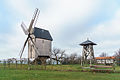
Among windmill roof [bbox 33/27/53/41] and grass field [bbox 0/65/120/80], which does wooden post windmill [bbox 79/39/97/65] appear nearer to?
windmill roof [bbox 33/27/53/41]

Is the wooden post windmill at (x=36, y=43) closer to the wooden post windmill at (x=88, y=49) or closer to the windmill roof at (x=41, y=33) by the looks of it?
the windmill roof at (x=41, y=33)

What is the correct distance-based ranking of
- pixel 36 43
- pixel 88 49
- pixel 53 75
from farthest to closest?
pixel 36 43 → pixel 88 49 → pixel 53 75

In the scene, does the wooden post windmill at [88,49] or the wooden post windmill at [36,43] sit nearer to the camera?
the wooden post windmill at [88,49]

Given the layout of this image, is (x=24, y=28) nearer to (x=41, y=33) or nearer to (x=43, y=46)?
(x=41, y=33)

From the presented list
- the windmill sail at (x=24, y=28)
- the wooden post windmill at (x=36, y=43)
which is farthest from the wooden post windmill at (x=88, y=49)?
the windmill sail at (x=24, y=28)

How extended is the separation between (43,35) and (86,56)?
426 inches

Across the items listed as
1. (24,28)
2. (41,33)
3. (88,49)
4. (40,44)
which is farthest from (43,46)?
(88,49)

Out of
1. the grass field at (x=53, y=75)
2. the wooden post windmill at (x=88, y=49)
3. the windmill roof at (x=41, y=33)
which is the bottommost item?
the grass field at (x=53, y=75)

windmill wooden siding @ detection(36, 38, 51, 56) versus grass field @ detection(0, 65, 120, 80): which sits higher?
windmill wooden siding @ detection(36, 38, 51, 56)

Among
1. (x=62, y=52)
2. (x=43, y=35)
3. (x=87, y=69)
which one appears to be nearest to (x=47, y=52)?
(x=43, y=35)

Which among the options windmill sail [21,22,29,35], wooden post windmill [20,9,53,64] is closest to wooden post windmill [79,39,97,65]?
wooden post windmill [20,9,53,64]

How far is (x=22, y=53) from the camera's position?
2775cm

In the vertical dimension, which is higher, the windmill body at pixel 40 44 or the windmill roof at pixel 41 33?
the windmill roof at pixel 41 33

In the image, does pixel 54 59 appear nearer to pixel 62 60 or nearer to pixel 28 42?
pixel 62 60
